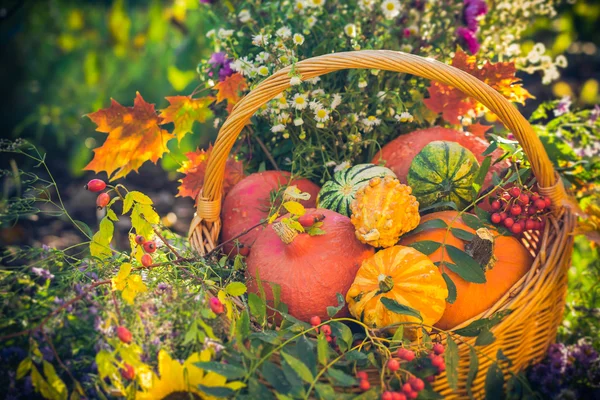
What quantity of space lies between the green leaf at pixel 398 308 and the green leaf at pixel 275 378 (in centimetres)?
29

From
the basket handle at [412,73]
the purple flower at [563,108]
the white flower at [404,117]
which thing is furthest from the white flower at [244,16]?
the purple flower at [563,108]

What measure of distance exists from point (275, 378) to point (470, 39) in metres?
1.43

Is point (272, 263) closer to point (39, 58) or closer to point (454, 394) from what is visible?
point (454, 394)

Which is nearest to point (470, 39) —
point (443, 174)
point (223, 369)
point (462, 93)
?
point (462, 93)

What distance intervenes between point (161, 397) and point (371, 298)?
20.6 inches

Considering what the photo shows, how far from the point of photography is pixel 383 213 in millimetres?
1455

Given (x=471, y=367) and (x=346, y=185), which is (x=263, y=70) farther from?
(x=471, y=367)

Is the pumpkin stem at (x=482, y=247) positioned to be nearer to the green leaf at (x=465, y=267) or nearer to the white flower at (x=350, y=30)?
the green leaf at (x=465, y=267)

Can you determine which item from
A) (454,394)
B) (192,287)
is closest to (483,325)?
(454,394)

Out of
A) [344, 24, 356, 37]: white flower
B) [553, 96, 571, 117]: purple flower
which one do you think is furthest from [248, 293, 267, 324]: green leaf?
[553, 96, 571, 117]: purple flower

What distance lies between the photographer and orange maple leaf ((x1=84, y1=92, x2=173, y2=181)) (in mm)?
1757

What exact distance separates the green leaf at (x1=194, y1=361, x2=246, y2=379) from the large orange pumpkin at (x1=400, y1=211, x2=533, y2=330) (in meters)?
0.59

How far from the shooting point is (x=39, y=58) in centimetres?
374

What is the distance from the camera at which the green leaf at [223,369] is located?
3.69 ft
